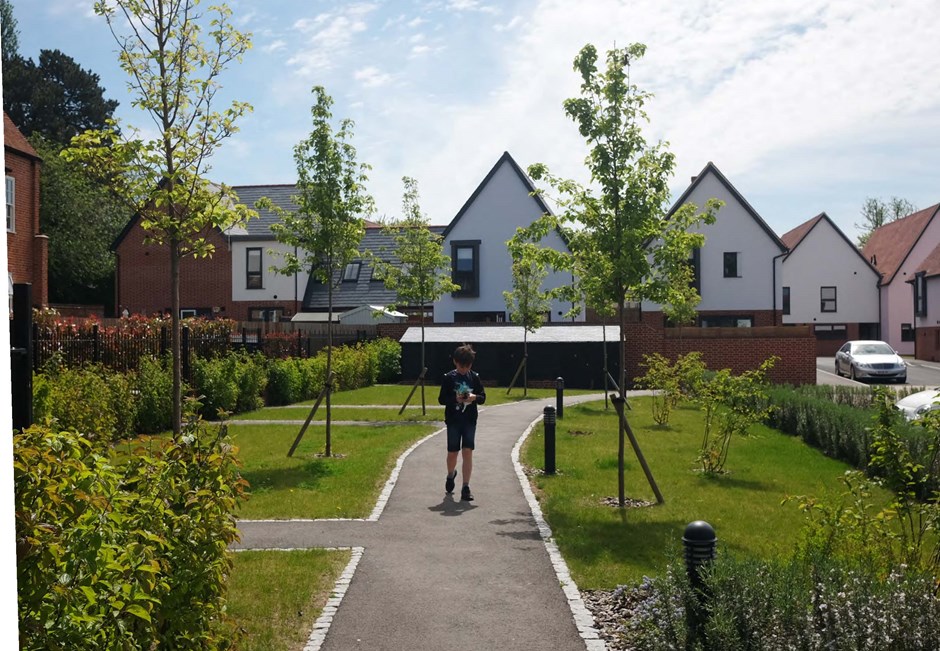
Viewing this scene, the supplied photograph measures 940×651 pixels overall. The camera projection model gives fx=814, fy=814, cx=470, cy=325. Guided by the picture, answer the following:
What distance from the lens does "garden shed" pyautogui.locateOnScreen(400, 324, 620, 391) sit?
32188mm

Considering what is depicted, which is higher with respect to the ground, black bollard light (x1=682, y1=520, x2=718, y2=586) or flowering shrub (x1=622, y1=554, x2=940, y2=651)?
black bollard light (x1=682, y1=520, x2=718, y2=586)

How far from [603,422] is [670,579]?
558 inches

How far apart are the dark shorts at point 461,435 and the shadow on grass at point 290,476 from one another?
217 centimetres

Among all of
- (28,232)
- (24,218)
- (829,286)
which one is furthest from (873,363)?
(24,218)

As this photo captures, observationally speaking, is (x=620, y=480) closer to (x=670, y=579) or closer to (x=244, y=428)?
(x=670, y=579)

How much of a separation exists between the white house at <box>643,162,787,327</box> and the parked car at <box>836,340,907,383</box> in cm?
654

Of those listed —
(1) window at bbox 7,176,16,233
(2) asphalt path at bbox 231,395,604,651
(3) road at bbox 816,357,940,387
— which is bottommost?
(3) road at bbox 816,357,940,387

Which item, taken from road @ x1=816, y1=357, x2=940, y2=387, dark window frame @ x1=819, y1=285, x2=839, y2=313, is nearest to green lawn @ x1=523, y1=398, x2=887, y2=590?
road @ x1=816, y1=357, x2=940, y2=387

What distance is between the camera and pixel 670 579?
18.6 ft

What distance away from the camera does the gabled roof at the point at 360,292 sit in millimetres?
44938

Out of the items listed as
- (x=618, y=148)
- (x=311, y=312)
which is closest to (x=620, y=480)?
(x=618, y=148)

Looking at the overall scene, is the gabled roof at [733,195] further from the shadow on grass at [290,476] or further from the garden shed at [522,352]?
the shadow on grass at [290,476]

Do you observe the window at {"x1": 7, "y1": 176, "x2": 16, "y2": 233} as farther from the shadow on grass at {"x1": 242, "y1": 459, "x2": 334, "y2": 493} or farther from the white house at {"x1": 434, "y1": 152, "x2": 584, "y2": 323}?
the white house at {"x1": 434, "y1": 152, "x2": 584, "y2": 323}

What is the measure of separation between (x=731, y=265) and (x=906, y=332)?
22.7 m
